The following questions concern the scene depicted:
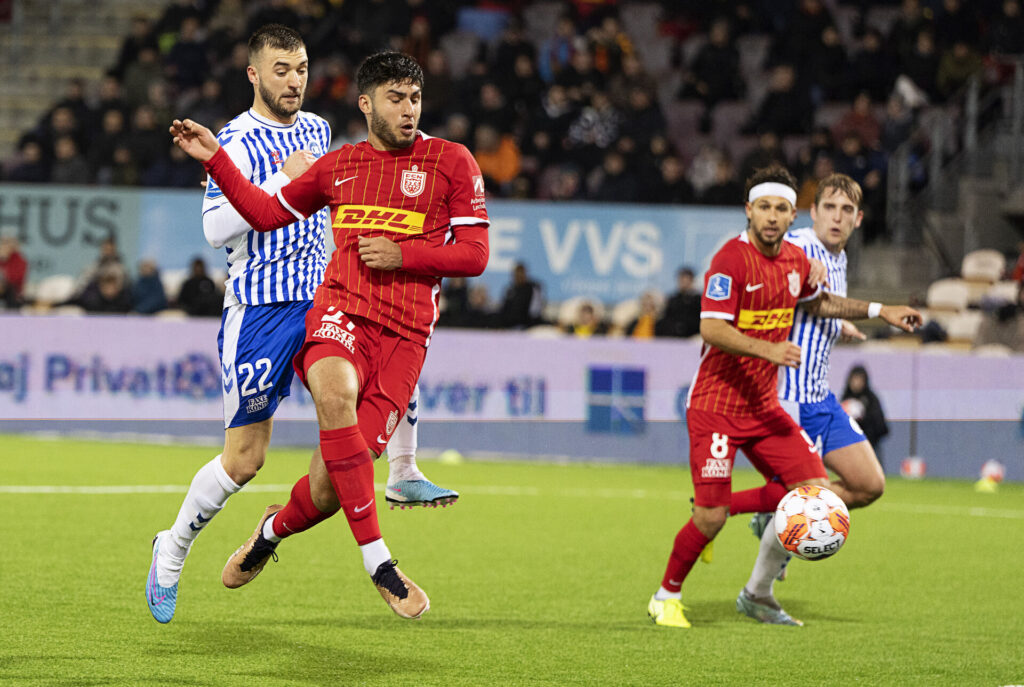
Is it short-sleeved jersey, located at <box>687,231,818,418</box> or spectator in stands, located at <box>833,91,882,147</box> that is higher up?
spectator in stands, located at <box>833,91,882,147</box>

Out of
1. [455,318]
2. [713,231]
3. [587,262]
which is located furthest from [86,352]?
[713,231]

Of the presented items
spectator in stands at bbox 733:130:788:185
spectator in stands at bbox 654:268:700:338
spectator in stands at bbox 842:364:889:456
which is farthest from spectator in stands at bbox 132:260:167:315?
spectator in stands at bbox 842:364:889:456

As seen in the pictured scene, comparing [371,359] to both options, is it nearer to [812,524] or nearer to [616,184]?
[812,524]

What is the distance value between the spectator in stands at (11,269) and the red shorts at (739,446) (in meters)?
12.9

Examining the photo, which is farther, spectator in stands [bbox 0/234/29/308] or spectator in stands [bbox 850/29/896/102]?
spectator in stands [bbox 850/29/896/102]

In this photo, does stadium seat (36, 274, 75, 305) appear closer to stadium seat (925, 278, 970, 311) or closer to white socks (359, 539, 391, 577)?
stadium seat (925, 278, 970, 311)

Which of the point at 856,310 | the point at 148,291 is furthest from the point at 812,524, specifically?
the point at 148,291

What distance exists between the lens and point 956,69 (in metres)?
20.2

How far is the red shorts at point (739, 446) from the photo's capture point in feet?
24.6

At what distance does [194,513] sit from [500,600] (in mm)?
2119

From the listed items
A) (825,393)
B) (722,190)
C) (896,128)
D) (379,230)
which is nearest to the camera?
Result: (379,230)

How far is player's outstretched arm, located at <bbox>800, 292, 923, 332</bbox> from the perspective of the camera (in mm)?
7559

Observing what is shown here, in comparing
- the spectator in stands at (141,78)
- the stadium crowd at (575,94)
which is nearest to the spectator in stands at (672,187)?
the stadium crowd at (575,94)

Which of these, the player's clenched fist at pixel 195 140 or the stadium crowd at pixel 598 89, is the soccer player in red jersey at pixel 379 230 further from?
the stadium crowd at pixel 598 89
